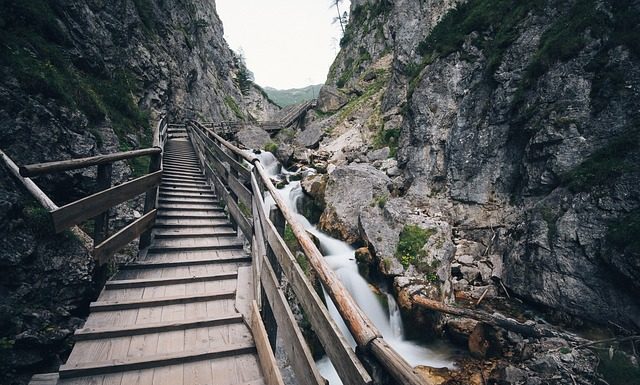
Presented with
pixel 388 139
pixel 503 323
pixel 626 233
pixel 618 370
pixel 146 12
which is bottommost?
pixel 618 370

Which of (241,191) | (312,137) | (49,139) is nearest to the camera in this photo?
(241,191)

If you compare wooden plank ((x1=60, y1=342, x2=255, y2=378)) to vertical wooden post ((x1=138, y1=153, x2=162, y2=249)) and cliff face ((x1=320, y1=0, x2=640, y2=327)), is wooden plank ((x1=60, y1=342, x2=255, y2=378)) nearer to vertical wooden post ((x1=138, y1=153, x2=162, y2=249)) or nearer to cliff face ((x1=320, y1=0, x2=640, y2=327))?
vertical wooden post ((x1=138, y1=153, x2=162, y2=249))

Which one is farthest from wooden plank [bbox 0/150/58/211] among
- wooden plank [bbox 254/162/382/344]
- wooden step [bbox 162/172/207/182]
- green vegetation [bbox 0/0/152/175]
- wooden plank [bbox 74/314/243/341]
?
wooden step [bbox 162/172/207/182]

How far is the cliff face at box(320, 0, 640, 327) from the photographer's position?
7.90 metres

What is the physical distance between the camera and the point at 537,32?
38.3 feet

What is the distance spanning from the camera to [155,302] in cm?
366

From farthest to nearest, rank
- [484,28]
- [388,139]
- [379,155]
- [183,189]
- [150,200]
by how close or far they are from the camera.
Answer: [388,139]
[379,155]
[484,28]
[183,189]
[150,200]

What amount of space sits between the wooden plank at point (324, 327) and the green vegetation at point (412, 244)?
7.38 meters

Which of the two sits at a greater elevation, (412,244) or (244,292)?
(244,292)

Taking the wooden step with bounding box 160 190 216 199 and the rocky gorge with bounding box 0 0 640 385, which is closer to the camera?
the rocky gorge with bounding box 0 0 640 385

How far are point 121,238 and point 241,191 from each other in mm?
1980

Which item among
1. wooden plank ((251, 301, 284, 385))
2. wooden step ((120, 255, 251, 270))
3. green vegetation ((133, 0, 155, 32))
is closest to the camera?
wooden plank ((251, 301, 284, 385))

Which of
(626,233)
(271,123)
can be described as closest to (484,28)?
(626,233)

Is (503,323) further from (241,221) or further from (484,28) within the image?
(484,28)
